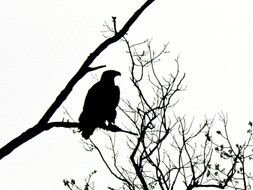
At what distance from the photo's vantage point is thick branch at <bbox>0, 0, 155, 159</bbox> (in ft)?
8.36

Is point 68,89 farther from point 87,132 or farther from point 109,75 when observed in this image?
point 109,75

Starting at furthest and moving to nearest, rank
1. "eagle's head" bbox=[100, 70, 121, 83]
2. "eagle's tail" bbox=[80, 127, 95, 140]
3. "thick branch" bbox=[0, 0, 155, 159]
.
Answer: "eagle's head" bbox=[100, 70, 121, 83] < "eagle's tail" bbox=[80, 127, 95, 140] < "thick branch" bbox=[0, 0, 155, 159]

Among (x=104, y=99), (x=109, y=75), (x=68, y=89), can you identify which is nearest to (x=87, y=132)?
(x=104, y=99)

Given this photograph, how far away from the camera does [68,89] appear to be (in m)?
2.70

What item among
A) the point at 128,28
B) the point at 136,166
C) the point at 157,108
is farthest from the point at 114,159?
the point at 128,28

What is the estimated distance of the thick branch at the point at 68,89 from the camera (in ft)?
8.36

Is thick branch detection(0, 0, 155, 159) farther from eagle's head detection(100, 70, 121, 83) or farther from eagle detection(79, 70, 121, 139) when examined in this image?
eagle's head detection(100, 70, 121, 83)

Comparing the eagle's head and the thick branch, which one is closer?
the thick branch

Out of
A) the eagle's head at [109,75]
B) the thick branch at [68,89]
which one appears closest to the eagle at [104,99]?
the eagle's head at [109,75]

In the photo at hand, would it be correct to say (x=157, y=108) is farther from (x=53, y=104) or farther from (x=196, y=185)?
(x=53, y=104)

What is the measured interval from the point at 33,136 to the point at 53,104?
0.21m

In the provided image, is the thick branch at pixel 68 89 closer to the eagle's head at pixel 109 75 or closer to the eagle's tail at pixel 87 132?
the eagle's tail at pixel 87 132

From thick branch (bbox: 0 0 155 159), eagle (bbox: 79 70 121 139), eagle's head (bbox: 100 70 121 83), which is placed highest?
eagle's head (bbox: 100 70 121 83)

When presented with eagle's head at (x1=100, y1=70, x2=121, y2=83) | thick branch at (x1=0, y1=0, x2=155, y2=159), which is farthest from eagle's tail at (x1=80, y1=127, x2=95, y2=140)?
thick branch at (x1=0, y1=0, x2=155, y2=159)
